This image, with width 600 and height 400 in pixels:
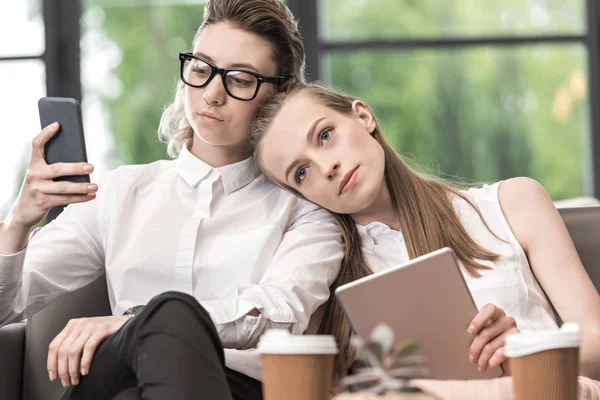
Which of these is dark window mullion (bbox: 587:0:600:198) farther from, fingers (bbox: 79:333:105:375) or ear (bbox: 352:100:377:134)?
fingers (bbox: 79:333:105:375)

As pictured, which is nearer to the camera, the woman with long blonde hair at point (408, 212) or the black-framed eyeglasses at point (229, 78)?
the woman with long blonde hair at point (408, 212)

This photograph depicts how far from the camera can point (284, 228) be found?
1.70 m

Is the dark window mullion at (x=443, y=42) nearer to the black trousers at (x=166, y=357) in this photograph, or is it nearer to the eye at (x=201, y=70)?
the eye at (x=201, y=70)

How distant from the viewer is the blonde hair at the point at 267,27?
1702 millimetres

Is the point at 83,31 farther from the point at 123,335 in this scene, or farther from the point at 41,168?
the point at 123,335

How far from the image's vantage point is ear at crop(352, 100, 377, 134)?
1.74 m

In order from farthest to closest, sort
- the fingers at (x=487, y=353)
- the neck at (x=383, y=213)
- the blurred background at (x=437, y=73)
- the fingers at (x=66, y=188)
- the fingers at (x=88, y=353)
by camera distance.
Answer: the blurred background at (x=437, y=73), the neck at (x=383, y=213), the fingers at (x=66, y=188), the fingers at (x=88, y=353), the fingers at (x=487, y=353)

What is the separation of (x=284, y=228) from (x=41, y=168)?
20.7 inches

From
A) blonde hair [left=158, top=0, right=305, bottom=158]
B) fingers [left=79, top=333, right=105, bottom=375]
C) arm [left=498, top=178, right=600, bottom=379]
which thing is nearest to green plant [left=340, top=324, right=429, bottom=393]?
fingers [left=79, top=333, right=105, bottom=375]

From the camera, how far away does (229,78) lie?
1.66 m

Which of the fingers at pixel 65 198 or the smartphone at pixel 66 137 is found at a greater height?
the smartphone at pixel 66 137

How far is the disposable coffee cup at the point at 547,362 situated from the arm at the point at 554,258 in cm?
57

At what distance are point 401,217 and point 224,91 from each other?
1.49ft

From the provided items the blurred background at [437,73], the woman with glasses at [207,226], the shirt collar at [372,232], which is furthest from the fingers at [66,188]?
the blurred background at [437,73]
